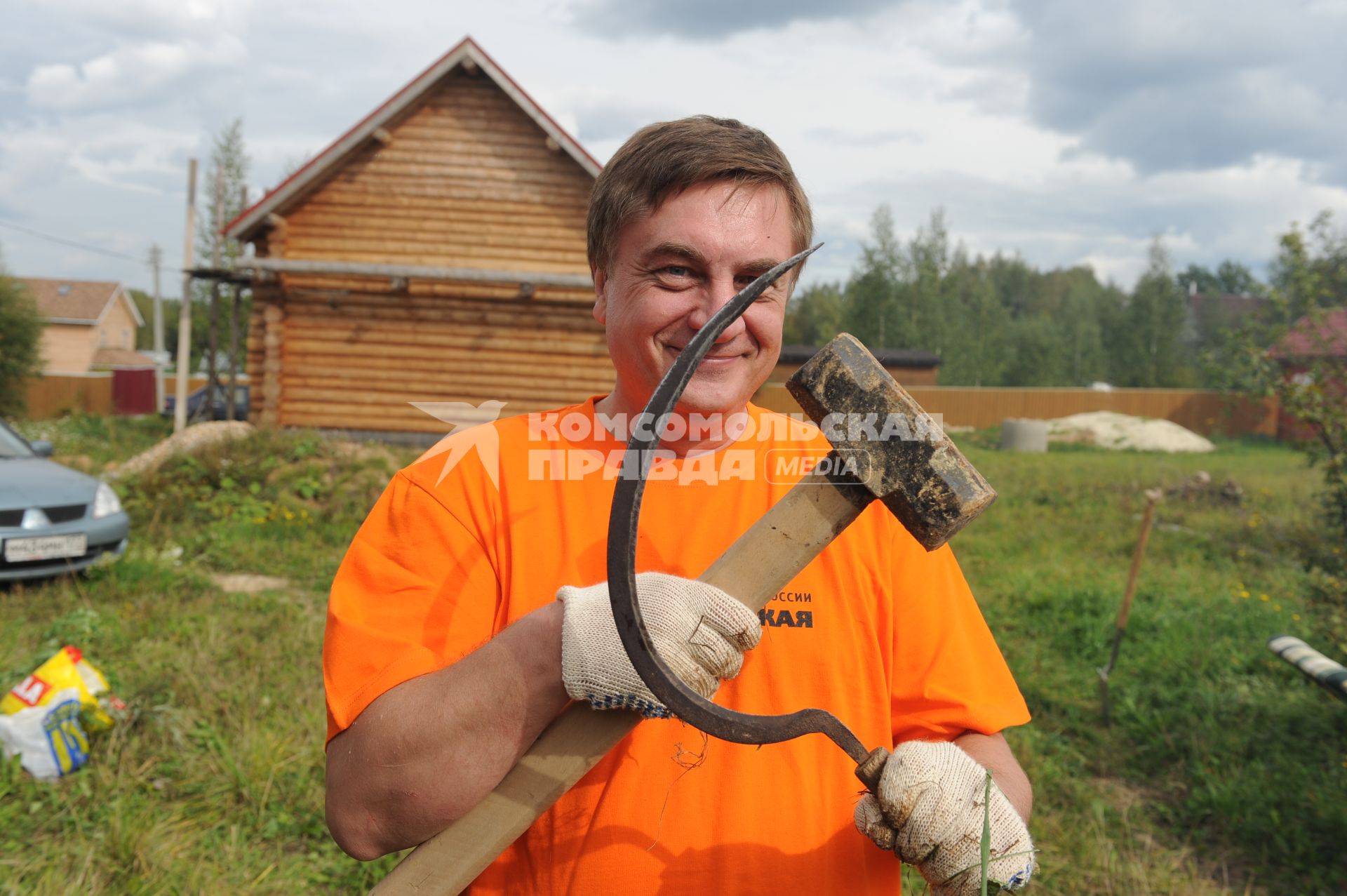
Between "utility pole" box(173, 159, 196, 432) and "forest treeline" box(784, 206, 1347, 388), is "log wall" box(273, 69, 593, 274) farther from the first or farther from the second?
"forest treeline" box(784, 206, 1347, 388)

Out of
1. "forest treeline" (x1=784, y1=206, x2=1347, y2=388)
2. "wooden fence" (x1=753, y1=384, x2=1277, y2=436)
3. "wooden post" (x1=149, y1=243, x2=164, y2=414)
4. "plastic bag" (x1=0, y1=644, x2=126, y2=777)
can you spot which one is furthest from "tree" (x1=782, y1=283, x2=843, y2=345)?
"plastic bag" (x1=0, y1=644, x2=126, y2=777)

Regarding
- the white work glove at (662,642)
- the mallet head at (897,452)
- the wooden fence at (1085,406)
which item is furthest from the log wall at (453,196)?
the wooden fence at (1085,406)

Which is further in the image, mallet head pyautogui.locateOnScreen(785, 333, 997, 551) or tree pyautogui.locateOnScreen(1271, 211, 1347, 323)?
tree pyautogui.locateOnScreen(1271, 211, 1347, 323)

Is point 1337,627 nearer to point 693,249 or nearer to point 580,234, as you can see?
point 693,249

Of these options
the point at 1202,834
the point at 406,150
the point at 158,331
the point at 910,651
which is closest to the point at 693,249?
the point at 910,651

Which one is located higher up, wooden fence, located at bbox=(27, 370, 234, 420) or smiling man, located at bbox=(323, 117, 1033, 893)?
smiling man, located at bbox=(323, 117, 1033, 893)

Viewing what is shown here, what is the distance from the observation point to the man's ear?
5.34 ft

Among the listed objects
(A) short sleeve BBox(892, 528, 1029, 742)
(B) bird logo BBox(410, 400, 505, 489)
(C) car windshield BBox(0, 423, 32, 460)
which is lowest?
(C) car windshield BBox(0, 423, 32, 460)

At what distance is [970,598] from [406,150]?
11830mm

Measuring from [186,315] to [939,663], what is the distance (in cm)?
1775

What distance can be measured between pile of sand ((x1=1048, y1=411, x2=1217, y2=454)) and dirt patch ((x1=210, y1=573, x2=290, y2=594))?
21.2 meters

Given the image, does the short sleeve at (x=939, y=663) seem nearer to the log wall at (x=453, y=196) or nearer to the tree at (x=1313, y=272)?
the tree at (x=1313, y=272)

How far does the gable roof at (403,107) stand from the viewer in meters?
11.1

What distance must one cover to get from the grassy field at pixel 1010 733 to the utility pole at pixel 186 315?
20.7ft
